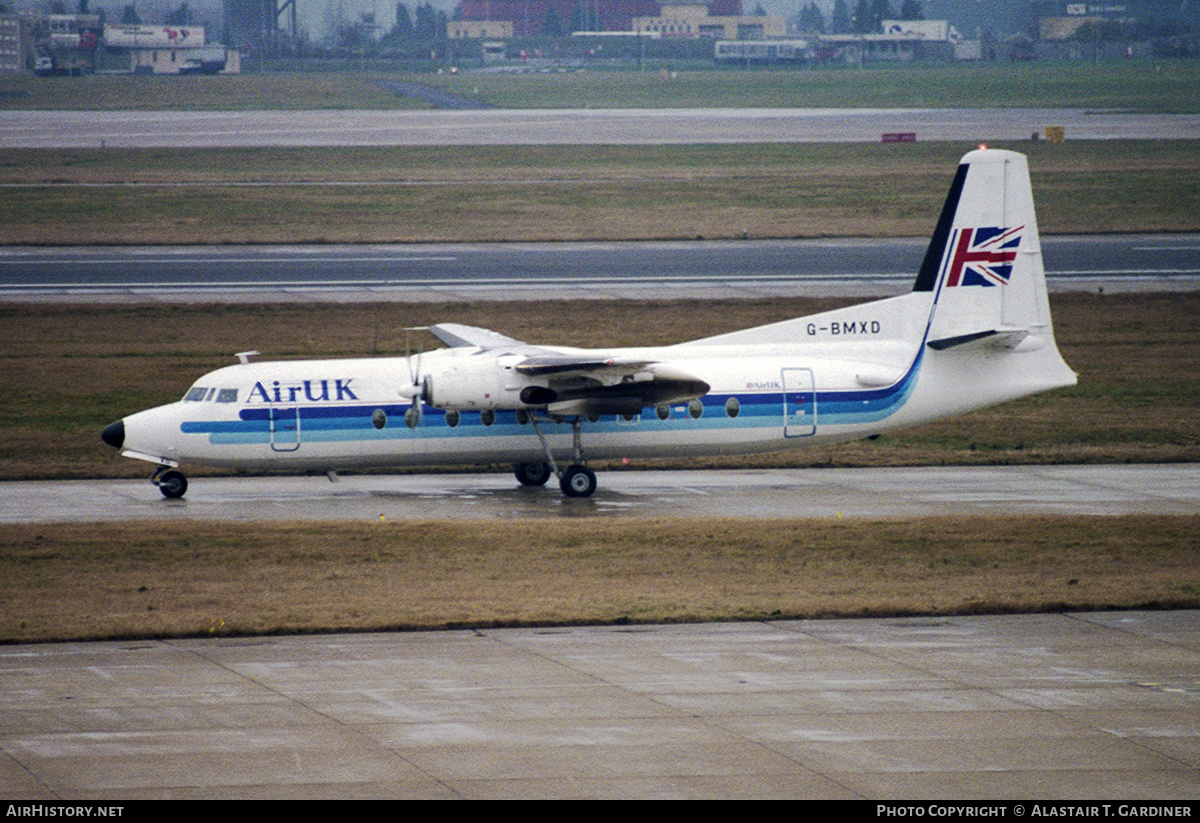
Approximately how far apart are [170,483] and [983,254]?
1747cm

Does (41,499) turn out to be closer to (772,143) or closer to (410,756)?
(410,756)

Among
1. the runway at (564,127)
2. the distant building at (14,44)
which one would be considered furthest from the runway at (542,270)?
the distant building at (14,44)

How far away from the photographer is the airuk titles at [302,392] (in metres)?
27.8

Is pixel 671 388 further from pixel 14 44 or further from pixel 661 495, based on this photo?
pixel 14 44

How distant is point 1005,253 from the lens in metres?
29.2

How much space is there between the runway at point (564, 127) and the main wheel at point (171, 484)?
245 ft

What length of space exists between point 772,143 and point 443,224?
36900 mm

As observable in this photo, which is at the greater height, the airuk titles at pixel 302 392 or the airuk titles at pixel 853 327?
the airuk titles at pixel 853 327

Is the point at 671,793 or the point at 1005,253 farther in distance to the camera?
the point at 1005,253

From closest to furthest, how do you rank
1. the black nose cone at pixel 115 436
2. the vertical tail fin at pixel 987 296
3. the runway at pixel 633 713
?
the runway at pixel 633 713 → the black nose cone at pixel 115 436 → the vertical tail fin at pixel 987 296

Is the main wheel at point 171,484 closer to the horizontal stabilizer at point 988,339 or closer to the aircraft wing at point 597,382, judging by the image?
Result: the aircraft wing at point 597,382

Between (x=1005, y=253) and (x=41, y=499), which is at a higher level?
(x=1005, y=253)

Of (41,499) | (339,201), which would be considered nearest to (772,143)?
(339,201)

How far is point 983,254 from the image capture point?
29.2 meters
